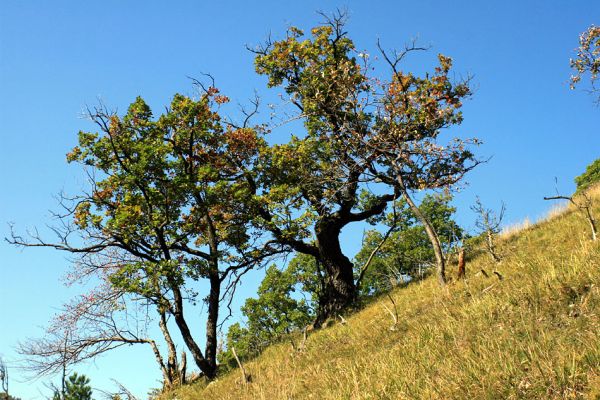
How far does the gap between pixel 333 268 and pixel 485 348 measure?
16242 millimetres

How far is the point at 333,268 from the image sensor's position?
21.6 meters

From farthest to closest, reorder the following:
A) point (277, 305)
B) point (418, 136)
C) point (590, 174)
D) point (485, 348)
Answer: point (590, 174), point (277, 305), point (418, 136), point (485, 348)

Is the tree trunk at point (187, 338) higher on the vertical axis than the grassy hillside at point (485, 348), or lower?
higher

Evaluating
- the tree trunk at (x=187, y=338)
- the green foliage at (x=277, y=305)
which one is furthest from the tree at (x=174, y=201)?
the green foliage at (x=277, y=305)

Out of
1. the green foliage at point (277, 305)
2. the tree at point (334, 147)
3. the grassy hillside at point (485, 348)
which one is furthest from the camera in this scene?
the green foliage at point (277, 305)

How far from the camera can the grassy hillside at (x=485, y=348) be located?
15.0ft

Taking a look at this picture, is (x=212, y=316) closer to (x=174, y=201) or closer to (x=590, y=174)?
Answer: (x=174, y=201)

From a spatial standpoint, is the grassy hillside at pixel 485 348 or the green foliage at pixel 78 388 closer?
the grassy hillside at pixel 485 348

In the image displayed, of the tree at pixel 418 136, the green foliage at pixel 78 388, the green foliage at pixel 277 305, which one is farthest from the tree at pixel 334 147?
the green foliage at pixel 78 388

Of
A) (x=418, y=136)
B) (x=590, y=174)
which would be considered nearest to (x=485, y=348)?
(x=418, y=136)

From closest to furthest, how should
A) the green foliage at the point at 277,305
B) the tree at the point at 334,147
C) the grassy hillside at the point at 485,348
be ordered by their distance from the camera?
the grassy hillside at the point at 485,348 < the tree at the point at 334,147 < the green foliage at the point at 277,305

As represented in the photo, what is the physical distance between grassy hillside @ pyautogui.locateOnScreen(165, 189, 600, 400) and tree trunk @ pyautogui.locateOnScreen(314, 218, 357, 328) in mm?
9440

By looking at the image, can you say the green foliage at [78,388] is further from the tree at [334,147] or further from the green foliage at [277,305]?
the tree at [334,147]

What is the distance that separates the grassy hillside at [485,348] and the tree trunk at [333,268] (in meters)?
9.44
